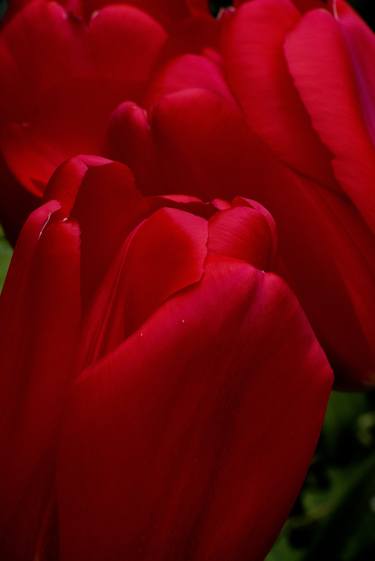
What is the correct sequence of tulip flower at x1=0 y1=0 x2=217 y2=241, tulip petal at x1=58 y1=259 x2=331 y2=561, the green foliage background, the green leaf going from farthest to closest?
1. the green foliage background
2. the green leaf
3. tulip flower at x1=0 y1=0 x2=217 y2=241
4. tulip petal at x1=58 y1=259 x2=331 y2=561

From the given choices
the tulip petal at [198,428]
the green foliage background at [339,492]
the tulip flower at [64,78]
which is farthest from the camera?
the green foliage background at [339,492]

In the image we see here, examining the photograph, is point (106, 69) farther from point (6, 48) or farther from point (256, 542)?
point (256, 542)

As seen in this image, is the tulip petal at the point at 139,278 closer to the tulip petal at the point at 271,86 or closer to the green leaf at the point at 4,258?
the tulip petal at the point at 271,86

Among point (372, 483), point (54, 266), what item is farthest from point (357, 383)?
point (372, 483)

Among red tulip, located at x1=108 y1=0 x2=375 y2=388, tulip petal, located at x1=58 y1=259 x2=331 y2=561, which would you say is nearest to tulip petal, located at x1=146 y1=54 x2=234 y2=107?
red tulip, located at x1=108 y1=0 x2=375 y2=388

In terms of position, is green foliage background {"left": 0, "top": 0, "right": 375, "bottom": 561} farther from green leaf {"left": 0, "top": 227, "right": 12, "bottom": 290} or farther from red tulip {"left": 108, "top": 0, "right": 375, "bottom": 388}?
red tulip {"left": 108, "top": 0, "right": 375, "bottom": 388}

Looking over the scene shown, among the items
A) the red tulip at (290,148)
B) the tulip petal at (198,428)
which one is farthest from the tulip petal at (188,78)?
the tulip petal at (198,428)
